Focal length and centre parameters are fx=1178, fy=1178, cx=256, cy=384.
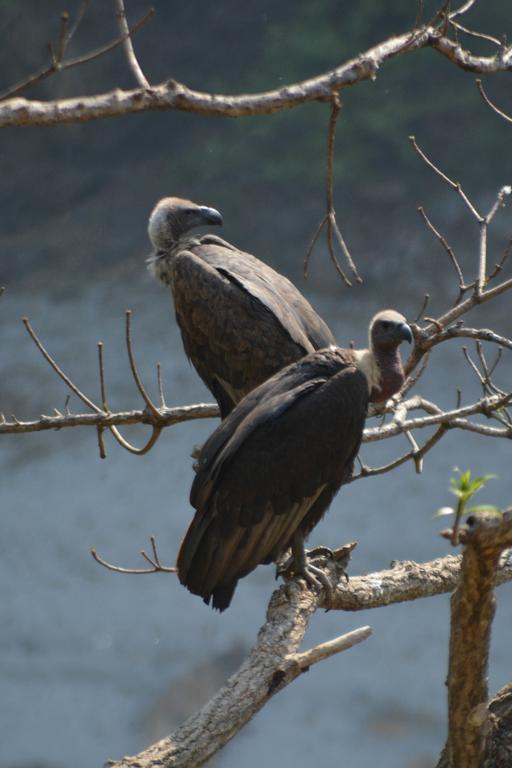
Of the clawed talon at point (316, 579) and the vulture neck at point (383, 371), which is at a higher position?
the vulture neck at point (383, 371)

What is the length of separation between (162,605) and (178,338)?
9.96 ft

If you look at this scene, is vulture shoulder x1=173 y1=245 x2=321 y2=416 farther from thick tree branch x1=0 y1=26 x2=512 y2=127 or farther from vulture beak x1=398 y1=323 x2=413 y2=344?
thick tree branch x1=0 y1=26 x2=512 y2=127

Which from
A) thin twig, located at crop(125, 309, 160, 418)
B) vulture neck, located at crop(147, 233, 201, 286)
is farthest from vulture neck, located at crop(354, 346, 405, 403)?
vulture neck, located at crop(147, 233, 201, 286)

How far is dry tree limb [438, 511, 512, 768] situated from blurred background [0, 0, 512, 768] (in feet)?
22.3

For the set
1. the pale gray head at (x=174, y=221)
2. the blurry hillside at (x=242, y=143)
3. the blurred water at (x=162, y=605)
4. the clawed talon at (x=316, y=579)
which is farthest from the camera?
the blurry hillside at (x=242, y=143)

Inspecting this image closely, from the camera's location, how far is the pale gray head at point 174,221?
4.99 meters

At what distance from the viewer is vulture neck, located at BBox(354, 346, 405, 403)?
3.57m

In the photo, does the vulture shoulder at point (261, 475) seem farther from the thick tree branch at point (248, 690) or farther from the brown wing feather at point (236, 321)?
the brown wing feather at point (236, 321)

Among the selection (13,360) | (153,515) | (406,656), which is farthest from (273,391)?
(13,360)

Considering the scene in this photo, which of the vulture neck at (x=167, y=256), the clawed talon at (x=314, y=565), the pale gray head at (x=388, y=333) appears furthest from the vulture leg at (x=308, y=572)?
the vulture neck at (x=167, y=256)

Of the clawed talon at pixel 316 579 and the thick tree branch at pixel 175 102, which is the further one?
the clawed talon at pixel 316 579

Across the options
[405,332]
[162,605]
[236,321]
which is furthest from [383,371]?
[162,605]

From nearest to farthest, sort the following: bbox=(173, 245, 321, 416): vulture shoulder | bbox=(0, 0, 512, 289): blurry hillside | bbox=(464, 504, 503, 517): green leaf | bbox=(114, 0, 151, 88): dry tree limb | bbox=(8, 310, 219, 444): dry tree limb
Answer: bbox=(464, 504, 503, 517): green leaf < bbox=(114, 0, 151, 88): dry tree limb < bbox=(8, 310, 219, 444): dry tree limb < bbox=(173, 245, 321, 416): vulture shoulder < bbox=(0, 0, 512, 289): blurry hillside

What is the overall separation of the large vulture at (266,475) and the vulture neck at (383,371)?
3.0 inches
